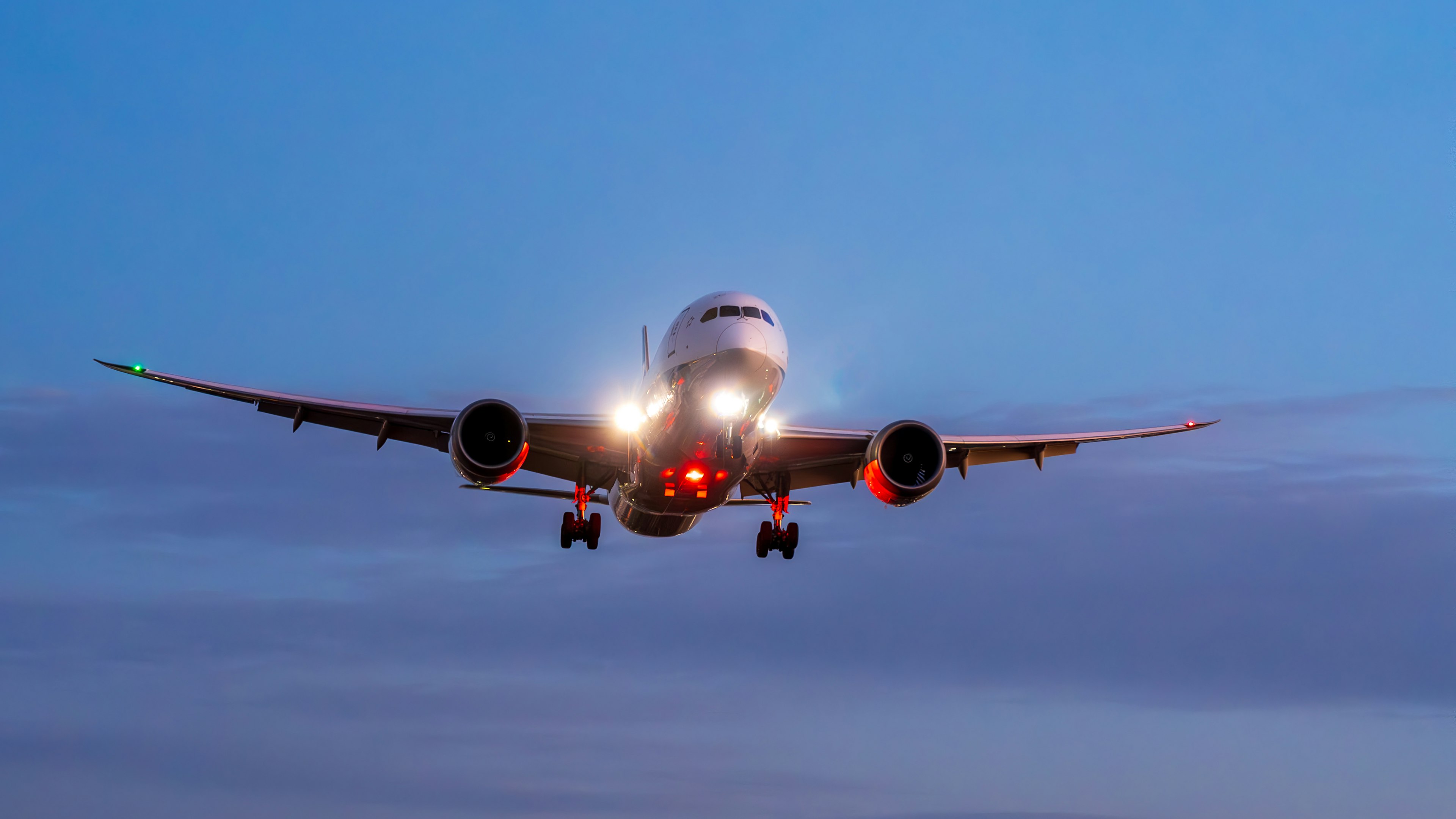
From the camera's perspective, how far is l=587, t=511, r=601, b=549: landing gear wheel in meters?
39.9

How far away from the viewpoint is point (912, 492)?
32.8m

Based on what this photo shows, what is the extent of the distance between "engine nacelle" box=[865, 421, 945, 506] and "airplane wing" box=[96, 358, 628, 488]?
6968mm

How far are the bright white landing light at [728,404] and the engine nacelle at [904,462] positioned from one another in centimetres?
541

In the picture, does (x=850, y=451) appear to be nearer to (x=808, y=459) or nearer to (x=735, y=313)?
(x=808, y=459)

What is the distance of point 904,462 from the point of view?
33406mm

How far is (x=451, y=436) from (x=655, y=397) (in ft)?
16.2

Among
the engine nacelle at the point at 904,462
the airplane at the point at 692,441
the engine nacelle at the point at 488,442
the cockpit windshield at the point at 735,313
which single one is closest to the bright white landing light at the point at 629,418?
the airplane at the point at 692,441

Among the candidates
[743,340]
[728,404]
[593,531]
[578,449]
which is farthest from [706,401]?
[593,531]

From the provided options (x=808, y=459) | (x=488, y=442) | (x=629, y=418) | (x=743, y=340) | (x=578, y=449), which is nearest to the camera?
(x=743, y=340)

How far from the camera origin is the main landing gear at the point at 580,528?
129 feet

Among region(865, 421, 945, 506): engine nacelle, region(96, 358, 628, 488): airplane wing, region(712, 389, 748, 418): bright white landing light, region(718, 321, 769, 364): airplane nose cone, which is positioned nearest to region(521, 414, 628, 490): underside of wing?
region(96, 358, 628, 488): airplane wing

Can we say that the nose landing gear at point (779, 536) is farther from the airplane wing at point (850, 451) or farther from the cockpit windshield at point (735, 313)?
the cockpit windshield at point (735, 313)

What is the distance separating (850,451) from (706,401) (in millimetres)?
9212

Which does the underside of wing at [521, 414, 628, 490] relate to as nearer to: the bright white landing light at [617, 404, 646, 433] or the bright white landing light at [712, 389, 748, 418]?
the bright white landing light at [617, 404, 646, 433]
